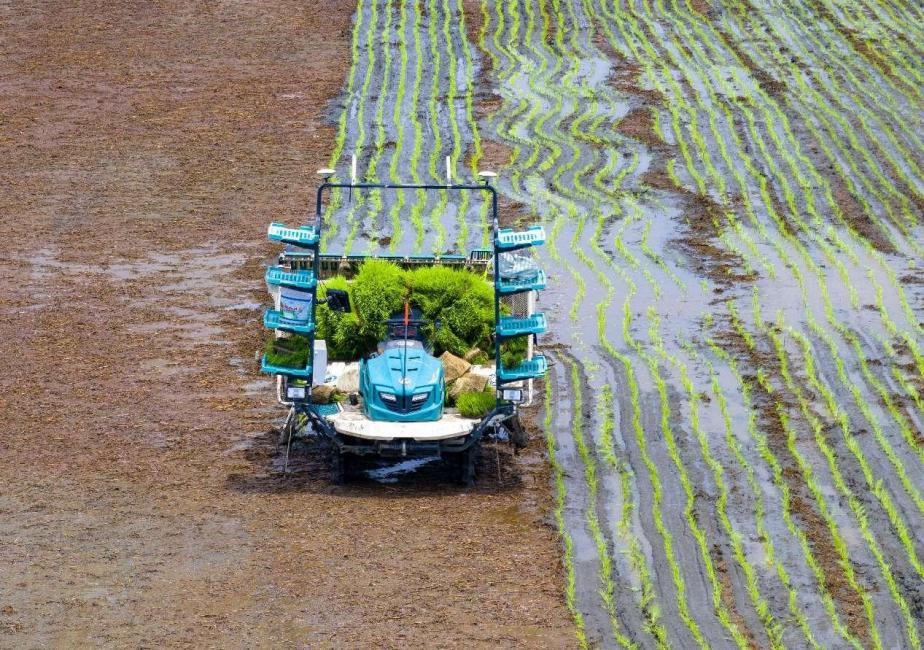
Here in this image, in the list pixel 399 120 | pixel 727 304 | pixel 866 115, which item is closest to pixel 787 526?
pixel 727 304

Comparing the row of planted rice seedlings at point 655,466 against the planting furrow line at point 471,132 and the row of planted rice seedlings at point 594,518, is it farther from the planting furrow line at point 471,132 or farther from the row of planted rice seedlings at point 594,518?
the planting furrow line at point 471,132

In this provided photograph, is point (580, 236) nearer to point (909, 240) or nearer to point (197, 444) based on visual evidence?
point (909, 240)

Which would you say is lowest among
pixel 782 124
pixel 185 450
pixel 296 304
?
pixel 782 124

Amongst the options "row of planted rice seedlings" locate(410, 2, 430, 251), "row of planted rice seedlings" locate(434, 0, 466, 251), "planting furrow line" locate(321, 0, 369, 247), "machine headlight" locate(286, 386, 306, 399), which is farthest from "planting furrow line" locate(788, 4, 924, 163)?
"machine headlight" locate(286, 386, 306, 399)

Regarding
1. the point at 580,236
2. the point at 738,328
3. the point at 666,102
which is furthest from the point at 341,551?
the point at 666,102

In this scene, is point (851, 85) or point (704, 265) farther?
point (851, 85)

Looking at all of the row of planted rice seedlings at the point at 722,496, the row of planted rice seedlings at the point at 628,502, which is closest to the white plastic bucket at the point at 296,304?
the row of planted rice seedlings at the point at 628,502

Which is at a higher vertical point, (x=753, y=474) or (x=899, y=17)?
(x=753, y=474)

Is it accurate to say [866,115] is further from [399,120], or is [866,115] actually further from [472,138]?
[399,120]
